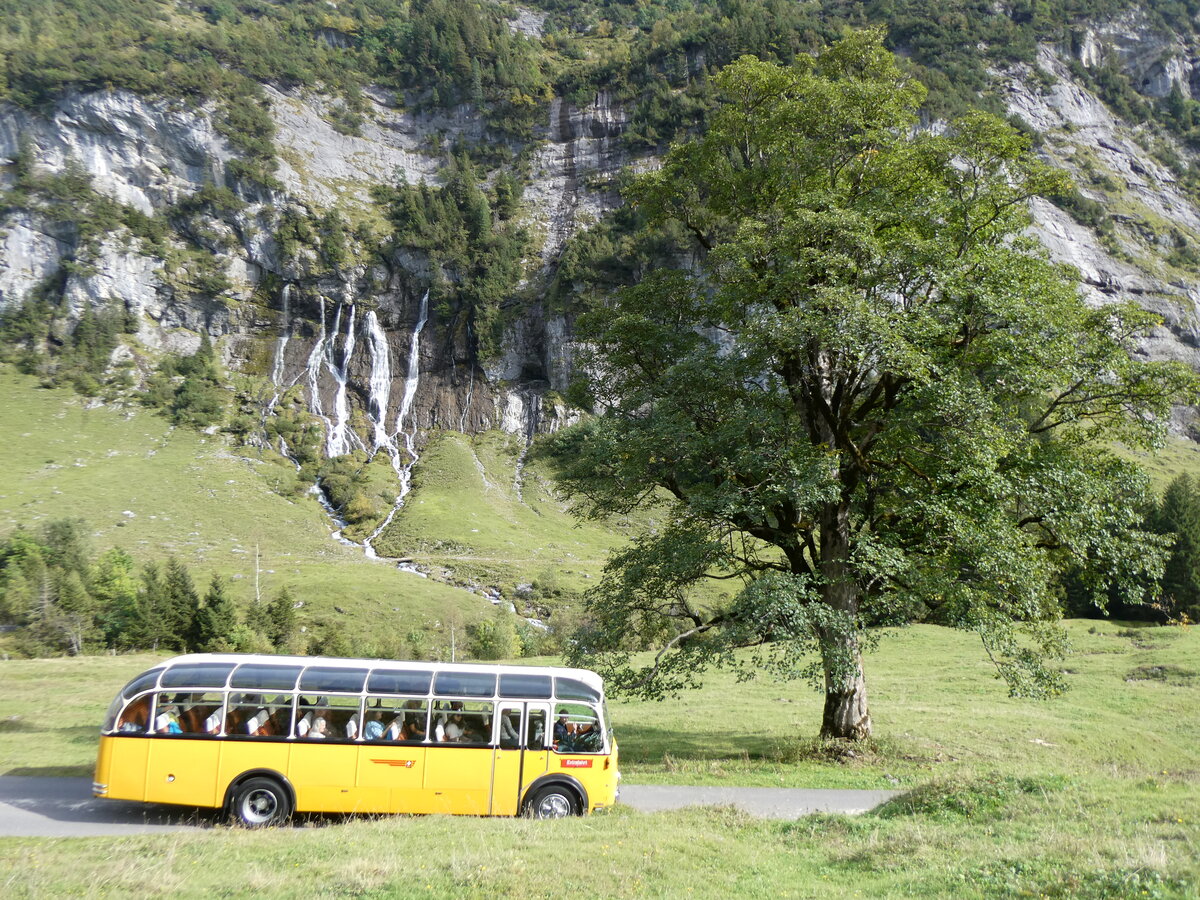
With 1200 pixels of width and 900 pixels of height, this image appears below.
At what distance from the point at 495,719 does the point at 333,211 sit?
176 meters

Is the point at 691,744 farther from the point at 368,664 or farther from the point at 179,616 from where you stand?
the point at 179,616

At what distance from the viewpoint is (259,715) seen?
13172mm

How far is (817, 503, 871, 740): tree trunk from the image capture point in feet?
57.0

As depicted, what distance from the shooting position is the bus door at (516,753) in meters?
13.4

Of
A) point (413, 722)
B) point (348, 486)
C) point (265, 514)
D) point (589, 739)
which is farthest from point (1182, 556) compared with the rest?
point (348, 486)

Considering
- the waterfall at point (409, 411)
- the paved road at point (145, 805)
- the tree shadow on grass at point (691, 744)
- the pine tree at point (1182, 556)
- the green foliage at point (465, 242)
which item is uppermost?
the green foliage at point (465, 242)

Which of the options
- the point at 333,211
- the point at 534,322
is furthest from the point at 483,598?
the point at 333,211

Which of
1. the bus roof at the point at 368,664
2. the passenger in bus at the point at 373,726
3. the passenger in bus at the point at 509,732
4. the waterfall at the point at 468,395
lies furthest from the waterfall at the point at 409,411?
the passenger in bus at the point at 509,732

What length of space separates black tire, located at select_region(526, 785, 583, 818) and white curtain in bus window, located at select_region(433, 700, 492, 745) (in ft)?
4.44

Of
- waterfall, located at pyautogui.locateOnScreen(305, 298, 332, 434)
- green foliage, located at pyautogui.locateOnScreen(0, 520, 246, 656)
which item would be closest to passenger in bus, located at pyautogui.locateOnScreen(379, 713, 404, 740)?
green foliage, located at pyautogui.locateOnScreen(0, 520, 246, 656)

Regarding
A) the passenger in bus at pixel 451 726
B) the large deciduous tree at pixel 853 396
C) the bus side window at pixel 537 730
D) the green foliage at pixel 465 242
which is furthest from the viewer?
the green foliage at pixel 465 242

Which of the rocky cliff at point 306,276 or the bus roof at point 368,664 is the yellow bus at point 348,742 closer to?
the bus roof at point 368,664

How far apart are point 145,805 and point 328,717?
4.28 meters

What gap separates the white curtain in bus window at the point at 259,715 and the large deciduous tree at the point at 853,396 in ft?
25.2
